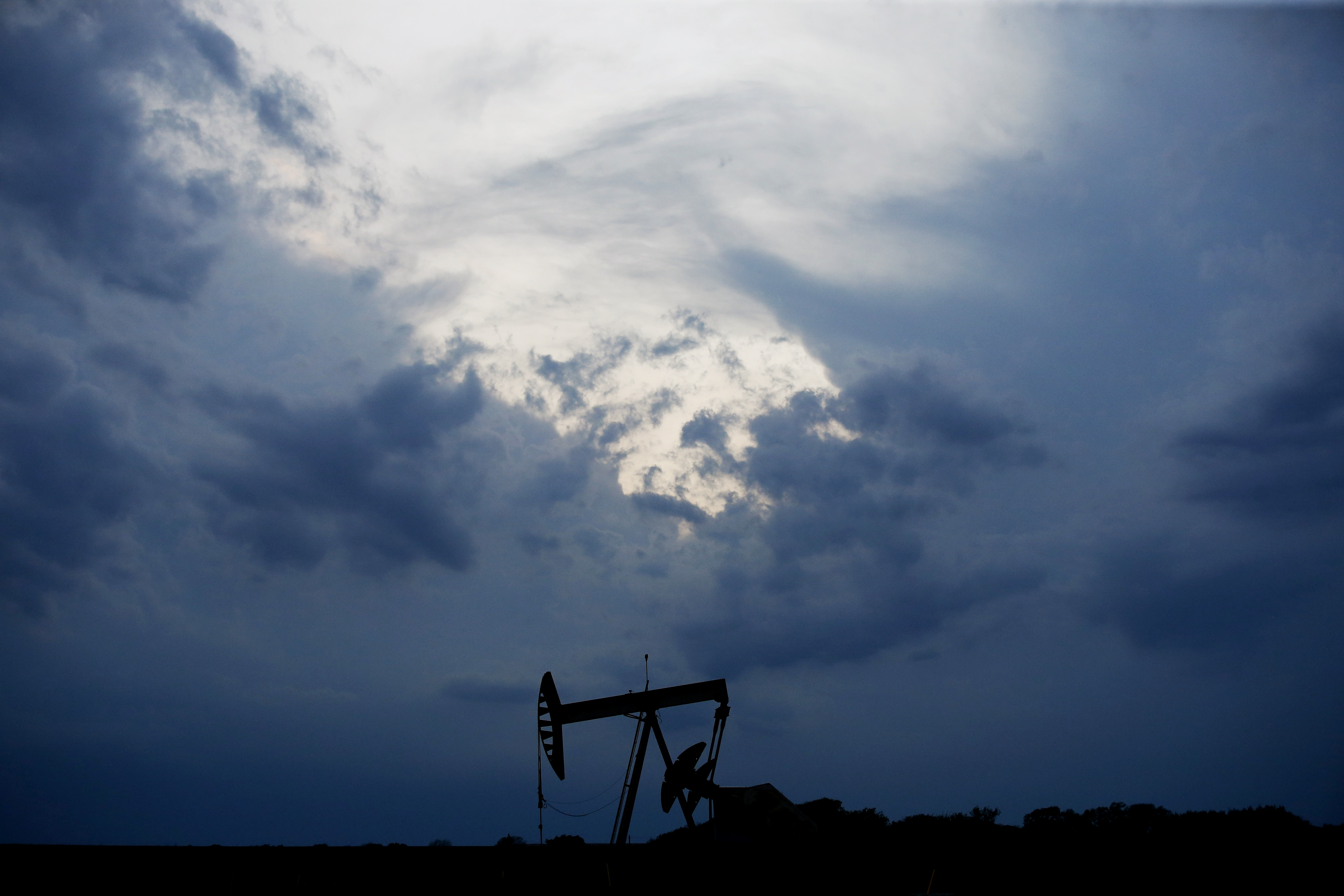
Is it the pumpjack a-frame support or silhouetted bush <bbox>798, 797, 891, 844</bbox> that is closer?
the pumpjack a-frame support

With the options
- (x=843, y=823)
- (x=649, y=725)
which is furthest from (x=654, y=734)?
(x=843, y=823)

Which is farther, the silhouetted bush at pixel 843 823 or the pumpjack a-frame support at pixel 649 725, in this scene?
the silhouetted bush at pixel 843 823

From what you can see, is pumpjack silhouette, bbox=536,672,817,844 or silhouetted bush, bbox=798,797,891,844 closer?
pumpjack silhouette, bbox=536,672,817,844

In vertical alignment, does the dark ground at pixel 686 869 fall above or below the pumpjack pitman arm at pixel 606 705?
below

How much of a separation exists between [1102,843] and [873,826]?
901 inches

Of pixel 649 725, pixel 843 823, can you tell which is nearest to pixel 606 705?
pixel 649 725

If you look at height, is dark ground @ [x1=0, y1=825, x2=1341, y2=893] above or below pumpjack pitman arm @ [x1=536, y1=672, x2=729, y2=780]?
below

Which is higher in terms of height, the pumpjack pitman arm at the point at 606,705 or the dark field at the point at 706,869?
the pumpjack pitman arm at the point at 606,705

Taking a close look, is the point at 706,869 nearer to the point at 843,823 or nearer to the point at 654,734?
the point at 654,734

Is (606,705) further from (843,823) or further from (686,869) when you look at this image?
(843,823)

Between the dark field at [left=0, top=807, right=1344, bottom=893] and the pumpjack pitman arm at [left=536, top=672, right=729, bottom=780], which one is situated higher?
the pumpjack pitman arm at [left=536, top=672, right=729, bottom=780]

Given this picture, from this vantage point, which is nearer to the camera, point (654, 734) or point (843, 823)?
point (654, 734)

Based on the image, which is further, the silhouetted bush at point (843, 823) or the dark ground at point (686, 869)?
the silhouetted bush at point (843, 823)

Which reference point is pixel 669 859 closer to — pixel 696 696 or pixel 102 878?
pixel 696 696
